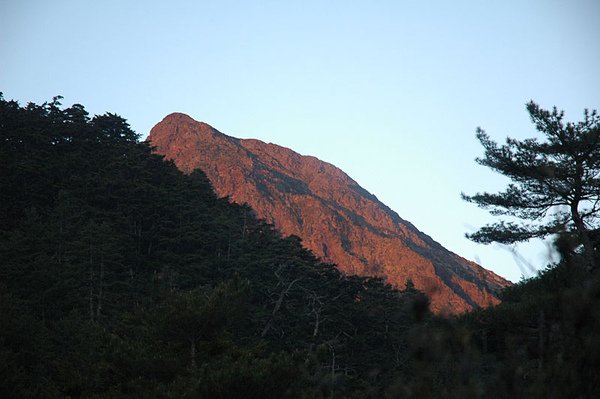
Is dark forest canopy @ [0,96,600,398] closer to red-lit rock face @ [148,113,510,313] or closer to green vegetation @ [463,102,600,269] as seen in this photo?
green vegetation @ [463,102,600,269]

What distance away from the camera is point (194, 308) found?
1717cm

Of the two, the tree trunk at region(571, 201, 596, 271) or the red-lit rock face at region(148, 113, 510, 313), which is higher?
the red-lit rock face at region(148, 113, 510, 313)

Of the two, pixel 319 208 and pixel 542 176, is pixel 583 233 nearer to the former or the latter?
pixel 542 176

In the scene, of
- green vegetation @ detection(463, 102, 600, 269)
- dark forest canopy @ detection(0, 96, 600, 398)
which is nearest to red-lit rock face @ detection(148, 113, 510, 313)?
dark forest canopy @ detection(0, 96, 600, 398)

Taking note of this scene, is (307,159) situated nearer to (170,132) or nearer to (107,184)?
(170,132)

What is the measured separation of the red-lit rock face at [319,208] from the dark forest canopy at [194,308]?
3840 centimetres

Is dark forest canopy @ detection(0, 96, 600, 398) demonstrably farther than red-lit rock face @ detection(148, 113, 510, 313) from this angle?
No

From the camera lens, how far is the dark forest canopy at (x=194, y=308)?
379 cm

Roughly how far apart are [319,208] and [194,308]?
93.8 metres

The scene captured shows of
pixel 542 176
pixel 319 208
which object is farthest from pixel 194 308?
pixel 319 208

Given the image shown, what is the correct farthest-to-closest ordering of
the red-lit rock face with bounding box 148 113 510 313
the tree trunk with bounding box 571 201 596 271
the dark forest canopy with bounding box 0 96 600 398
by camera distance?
the red-lit rock face with bounding box 148 113 510 313 < the tree trunk with bounding box 571 201 596 271 < the dark forest canopy with bounding box 0 96 600 398

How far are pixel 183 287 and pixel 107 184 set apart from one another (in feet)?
35.1

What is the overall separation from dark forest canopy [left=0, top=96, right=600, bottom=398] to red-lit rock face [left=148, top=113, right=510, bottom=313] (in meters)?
38.4

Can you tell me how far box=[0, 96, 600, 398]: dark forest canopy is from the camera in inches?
149
